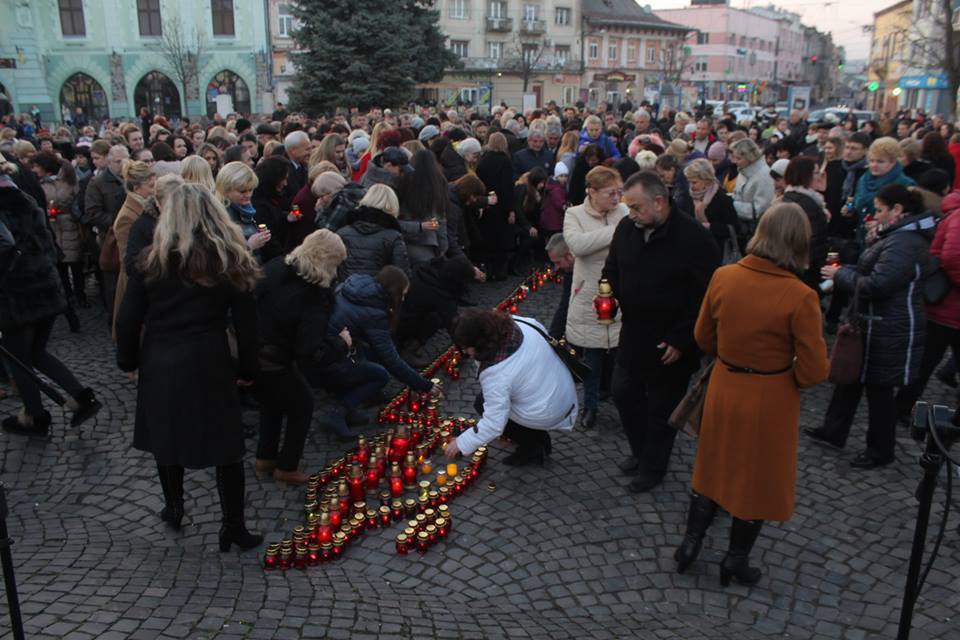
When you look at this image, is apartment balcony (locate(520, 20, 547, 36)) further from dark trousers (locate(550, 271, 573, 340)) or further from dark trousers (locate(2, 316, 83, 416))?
dark trousers (locate(2, 316, 83, 416))

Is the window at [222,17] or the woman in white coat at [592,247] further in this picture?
the window at [222,17]

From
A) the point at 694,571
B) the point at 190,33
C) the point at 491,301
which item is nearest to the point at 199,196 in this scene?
the point at 694,571

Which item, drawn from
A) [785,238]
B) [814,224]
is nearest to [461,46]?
[814,224]

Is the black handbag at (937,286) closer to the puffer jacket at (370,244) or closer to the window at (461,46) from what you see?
the puffer jacket at (370,244)

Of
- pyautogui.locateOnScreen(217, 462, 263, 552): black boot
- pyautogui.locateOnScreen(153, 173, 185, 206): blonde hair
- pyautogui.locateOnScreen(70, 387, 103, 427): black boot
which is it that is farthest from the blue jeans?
pyautogui.locateOnScreen(70, 387, 103, 427): black boot

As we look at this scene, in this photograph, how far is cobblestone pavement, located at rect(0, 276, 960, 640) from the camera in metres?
4.02

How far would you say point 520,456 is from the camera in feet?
19.6

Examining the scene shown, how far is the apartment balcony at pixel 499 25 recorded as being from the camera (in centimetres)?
5816

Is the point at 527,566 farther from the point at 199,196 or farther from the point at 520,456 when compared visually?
the point at 199,196

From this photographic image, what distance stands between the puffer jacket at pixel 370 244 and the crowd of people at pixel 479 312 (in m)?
0.02

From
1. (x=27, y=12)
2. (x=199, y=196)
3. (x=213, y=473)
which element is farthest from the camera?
(x=27, y=12)

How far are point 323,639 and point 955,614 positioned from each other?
3.40 metres

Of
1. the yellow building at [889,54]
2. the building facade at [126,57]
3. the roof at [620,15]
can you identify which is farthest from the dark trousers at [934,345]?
the roof at [620,15]

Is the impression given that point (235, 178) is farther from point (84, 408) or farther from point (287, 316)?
point (84, 408)
